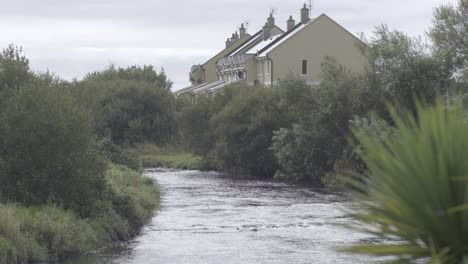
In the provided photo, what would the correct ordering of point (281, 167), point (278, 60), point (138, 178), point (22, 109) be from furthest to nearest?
point (278, 60)
point (281, 167)
point (138, 178)
point (22, 109)

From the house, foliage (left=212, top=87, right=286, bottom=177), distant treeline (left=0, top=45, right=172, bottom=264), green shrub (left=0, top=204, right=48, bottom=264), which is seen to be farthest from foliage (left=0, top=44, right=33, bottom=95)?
the house

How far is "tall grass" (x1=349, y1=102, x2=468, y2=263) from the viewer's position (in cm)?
511

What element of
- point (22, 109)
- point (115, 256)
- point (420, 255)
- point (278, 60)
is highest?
point (278, 60)

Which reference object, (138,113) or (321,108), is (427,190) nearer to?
(321,108)

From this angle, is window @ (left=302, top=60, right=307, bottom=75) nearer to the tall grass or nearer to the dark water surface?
the dark water surface

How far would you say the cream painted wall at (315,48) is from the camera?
77.7 m

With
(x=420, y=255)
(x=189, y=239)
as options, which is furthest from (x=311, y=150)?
(x=420, y=255)

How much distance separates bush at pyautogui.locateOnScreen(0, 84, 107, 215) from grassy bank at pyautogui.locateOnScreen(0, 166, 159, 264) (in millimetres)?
955

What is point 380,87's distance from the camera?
4959 centimetres

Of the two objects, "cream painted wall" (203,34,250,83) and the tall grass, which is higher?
"cream painted wall" (203,34,250,83)

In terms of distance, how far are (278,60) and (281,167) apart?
2153 cm

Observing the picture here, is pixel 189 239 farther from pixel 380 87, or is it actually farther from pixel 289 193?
pixel 380 87

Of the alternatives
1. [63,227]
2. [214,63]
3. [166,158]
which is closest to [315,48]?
[166,158]

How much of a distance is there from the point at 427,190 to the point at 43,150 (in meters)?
22.9
